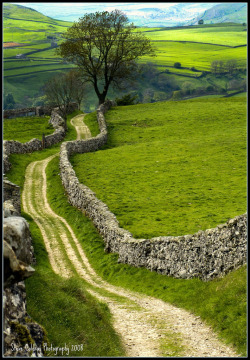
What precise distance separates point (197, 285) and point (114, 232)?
8089 mm

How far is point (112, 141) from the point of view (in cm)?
6241

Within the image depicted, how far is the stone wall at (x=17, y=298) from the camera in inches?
352

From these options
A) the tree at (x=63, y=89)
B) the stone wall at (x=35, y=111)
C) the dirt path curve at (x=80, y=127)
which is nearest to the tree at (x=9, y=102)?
the stone wall at (x=35, y=111)

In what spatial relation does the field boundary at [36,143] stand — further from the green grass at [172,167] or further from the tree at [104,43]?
the tree at [104,43]

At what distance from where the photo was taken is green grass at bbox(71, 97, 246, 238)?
31703mm

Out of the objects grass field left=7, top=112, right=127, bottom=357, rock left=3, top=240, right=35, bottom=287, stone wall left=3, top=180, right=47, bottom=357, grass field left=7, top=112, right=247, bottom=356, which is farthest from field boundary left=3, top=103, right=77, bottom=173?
rock left=3, top=240, right=35, bottom=287

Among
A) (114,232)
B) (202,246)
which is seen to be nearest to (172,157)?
(114,232)

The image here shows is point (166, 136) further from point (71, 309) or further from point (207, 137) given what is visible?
point (71, 309)

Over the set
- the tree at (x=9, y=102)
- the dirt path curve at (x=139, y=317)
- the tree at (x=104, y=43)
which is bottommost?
the dirt path curve at (x=139, y=317)

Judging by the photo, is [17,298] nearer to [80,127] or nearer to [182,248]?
[182,248]

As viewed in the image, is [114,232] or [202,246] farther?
[114,232]

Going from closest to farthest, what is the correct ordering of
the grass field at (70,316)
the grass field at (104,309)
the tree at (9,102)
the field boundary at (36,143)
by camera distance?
1. the grass field at (70,316)
2. the grass field at (104,309)
3. the field boundary at (36,143)
4. the tree at (9,102)

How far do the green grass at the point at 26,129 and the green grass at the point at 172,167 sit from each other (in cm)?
1008

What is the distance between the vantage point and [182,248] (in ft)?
72.0
